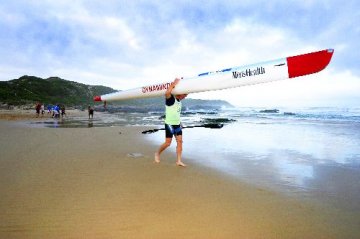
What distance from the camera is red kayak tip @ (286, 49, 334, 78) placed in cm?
569

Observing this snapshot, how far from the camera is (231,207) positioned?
3959 millimetres

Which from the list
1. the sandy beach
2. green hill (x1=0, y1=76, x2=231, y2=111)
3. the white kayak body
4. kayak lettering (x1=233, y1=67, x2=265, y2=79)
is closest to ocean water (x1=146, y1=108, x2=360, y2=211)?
the sandy beach

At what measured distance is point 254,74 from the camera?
6.24m

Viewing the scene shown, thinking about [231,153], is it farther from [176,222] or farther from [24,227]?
[24,227]

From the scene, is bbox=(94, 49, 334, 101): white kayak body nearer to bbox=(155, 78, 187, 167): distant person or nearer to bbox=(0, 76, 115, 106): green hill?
bbox=(155, 78, 187, 167): distant person

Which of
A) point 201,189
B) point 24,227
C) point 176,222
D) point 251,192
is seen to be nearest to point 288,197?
point 251,192

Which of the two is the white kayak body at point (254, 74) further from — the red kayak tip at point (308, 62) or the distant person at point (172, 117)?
the distant person at point (172, 117)

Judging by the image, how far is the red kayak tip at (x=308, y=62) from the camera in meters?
5.69

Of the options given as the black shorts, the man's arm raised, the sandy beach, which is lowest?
the sandy beach

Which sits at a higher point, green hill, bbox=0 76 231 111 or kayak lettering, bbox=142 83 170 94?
green hill, bbox=0 76 231 111

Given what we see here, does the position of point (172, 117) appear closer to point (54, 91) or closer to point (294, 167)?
point (294, 167)

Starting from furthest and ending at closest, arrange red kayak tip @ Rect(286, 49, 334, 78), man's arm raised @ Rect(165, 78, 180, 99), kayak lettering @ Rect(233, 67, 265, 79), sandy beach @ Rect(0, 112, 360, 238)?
man's arm raised @ Rect(165, 78, 180, 99) → kayak lettering @ Rect(233, 67, 265, 79) → red kayak tip @ Rect(286, 49, 334, 78) → sandy beach @ Rect(0, 112, 360, 238)

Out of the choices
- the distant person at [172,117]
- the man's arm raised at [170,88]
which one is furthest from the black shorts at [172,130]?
the man's arm raised at [170,88]

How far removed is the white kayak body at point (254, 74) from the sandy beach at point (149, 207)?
2017mm
